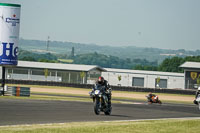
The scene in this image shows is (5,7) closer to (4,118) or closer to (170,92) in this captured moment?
(4,118)

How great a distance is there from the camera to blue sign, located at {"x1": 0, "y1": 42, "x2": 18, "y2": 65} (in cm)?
3597

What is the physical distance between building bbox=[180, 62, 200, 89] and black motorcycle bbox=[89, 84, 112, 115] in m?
73.7

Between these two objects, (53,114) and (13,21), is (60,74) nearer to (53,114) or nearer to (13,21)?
(13,21)

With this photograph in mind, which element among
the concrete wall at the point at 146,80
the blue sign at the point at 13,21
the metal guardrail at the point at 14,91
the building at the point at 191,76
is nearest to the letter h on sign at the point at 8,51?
the blue sign at the point at 13,21

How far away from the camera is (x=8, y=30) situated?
3562 centimetres

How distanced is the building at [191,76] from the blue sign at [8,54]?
62.4 m

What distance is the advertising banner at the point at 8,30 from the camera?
3516 cm

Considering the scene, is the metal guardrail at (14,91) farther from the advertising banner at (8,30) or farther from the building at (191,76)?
the building at (191,76)

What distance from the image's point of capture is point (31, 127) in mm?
14438

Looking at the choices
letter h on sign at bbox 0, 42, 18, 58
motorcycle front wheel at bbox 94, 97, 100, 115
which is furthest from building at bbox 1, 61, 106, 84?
motorcycle front wheel at bbox 94, 97, 100, 115

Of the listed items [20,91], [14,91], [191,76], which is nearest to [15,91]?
[14,91]

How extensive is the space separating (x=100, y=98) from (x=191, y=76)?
83.0 meters

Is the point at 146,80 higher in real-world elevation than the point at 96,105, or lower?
lower

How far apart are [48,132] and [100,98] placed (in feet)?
28.7
